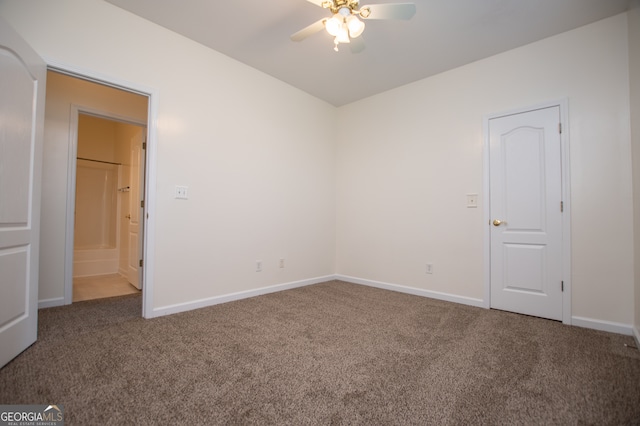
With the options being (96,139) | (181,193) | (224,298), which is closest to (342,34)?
(181,193)

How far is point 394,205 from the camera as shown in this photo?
369cm

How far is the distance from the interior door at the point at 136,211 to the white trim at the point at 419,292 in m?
2.78

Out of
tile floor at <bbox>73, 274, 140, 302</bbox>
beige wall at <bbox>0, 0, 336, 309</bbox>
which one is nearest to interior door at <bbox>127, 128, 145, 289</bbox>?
tile floor at <bbox>73, 274, 140, 302</bbox>

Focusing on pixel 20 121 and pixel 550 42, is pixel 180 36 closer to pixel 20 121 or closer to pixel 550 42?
pixel 20 121

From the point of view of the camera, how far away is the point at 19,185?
68.5 inches

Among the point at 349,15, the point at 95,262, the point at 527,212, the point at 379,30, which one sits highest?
the point at 379,30

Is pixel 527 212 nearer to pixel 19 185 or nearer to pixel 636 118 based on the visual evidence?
pixel 636 118

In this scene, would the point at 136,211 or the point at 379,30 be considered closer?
the point at 379,30

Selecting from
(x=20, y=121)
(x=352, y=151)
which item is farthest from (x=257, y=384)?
(x=352, y=151)

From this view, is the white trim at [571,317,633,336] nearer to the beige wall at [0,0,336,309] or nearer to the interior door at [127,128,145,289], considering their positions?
the beige wall at [0,0,336,309]

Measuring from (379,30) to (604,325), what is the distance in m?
3.18

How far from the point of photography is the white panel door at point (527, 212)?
258 centimetres

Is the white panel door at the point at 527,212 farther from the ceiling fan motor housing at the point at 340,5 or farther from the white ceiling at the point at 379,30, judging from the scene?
the ceiling fan motor housing at the point at 340,5

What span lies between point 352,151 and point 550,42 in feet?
7.82
